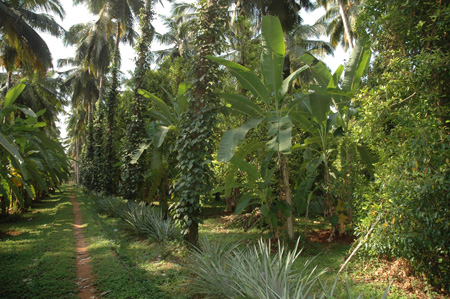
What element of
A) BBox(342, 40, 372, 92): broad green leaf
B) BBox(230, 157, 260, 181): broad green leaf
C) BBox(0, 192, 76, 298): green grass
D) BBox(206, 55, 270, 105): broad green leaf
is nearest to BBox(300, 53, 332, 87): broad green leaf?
BBox(342, 40, 372, 92): broad green leaf

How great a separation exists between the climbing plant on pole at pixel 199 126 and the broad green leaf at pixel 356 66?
107 inches

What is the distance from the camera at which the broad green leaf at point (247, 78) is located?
5258 millimetres

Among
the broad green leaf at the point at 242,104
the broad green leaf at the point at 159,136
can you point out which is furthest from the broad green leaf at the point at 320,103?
the broad green leaf at the point at 159,136

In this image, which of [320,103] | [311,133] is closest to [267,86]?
[320,103]

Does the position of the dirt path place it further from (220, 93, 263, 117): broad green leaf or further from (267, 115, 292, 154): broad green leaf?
(220, 93, 263, 117): broad green leaf

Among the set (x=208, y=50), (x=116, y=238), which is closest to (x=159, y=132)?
(x=208, y=50)

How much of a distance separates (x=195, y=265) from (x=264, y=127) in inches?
192

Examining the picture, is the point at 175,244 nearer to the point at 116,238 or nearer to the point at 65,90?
the point at 116,238

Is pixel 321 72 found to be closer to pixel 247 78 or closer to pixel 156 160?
pixel 247 78

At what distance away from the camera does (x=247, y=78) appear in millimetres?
5484

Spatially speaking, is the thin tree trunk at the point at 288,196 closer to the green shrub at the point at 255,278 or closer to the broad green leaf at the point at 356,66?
the broad green leaf at the point at 356,66

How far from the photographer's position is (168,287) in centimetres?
443

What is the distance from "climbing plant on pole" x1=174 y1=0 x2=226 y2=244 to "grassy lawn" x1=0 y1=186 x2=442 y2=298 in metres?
0.83

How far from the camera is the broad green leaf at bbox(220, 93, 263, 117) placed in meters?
5.77
